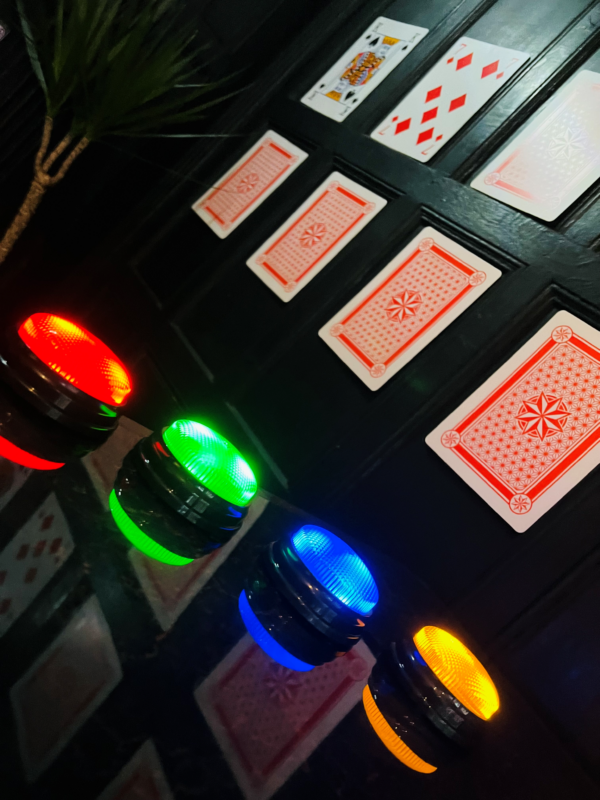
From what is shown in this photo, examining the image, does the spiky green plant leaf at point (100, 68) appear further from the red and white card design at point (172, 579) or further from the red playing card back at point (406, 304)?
the red and white card design at point (172, 579)

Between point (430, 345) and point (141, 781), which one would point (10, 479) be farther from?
point (430, 345)

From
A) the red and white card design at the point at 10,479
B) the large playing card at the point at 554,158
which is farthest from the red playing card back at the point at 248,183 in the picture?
the red and white card design at the point at 10,479

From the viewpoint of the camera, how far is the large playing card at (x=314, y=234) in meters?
1.97

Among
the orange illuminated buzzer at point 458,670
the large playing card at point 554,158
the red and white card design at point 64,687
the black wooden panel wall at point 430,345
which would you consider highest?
the large playing card at point 554,158

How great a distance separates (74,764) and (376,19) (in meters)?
2.92

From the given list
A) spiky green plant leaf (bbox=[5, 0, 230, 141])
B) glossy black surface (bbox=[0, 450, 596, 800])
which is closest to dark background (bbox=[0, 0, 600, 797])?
glossy black surface (bbox=[0, 450, 596, 800])

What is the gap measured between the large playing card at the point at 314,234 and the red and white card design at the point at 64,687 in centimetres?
131

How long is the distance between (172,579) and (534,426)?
1.04m

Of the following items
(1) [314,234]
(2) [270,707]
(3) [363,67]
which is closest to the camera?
(2) [270,707]

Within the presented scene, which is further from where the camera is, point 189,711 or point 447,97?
point 447,97

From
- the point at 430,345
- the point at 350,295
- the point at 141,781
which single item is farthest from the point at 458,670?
the point at 350,295

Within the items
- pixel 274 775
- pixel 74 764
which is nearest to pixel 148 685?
pixel 74 764

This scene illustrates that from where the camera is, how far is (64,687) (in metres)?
1.15

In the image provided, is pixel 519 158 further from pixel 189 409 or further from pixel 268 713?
pixel 268 713
